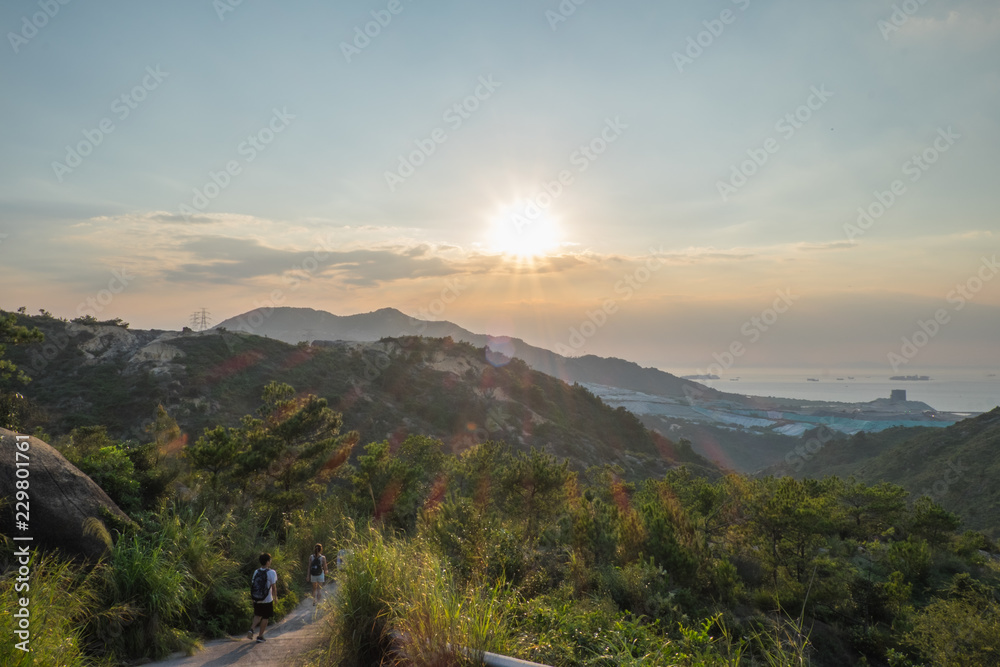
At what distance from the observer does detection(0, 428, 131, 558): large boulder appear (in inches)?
284

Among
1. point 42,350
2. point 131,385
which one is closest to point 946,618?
point 131,385

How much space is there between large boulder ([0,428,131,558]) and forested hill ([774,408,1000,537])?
193 feet

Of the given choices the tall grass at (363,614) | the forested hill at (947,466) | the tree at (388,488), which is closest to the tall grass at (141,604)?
the tall grass at (363,614)

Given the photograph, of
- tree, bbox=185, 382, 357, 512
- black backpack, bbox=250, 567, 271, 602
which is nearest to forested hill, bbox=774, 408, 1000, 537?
tree, bbox=185, 382, 357, 512

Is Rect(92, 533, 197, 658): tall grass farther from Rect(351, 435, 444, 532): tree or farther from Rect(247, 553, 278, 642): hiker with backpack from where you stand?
Rect(351, 435, 444, 532): tree

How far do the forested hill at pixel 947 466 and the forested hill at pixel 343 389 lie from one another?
79.3ft

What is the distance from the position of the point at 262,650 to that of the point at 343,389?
60.5m

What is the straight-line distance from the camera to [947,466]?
5700cm

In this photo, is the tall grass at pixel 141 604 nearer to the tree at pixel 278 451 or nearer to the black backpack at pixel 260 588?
the black backpack at pixel 260 588

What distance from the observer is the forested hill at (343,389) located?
49094 mm

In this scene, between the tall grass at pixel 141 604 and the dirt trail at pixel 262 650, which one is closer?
the dirt trail at pixel 262 650

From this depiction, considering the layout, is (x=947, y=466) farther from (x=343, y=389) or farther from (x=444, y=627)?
(x=444, y=627)

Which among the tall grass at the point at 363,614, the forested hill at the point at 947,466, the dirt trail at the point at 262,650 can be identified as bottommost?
the forested hill at the point at 947,466

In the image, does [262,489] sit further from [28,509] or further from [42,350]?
[42,350]
